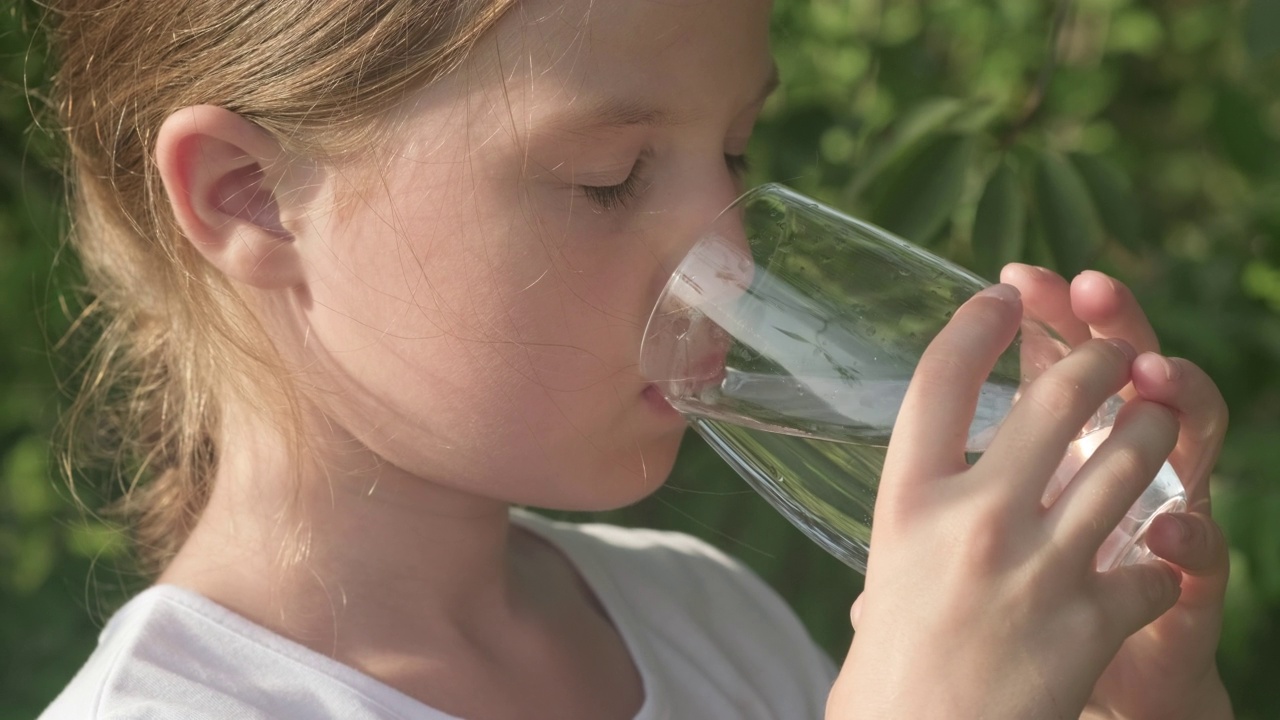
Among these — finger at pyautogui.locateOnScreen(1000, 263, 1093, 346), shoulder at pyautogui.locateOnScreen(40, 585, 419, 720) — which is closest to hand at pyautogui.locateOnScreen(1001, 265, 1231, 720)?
finger at pyautogui.locateOnScreen(1000, 263, 1093, 346)

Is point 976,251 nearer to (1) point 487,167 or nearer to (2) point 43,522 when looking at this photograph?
(1) point 487,167

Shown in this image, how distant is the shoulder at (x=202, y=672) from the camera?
0.97 m

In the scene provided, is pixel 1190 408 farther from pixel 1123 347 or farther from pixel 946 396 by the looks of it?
pixel 946 396

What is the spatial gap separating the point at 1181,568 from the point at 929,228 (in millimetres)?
480

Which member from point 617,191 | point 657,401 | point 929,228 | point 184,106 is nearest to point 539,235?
point 617,191

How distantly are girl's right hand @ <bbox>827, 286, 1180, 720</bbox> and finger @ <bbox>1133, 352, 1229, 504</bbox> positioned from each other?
5 centimetres

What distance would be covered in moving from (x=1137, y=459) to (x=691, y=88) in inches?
15.6

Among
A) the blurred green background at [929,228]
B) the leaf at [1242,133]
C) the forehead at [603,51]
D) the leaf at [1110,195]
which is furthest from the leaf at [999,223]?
the forehead at [603,51]

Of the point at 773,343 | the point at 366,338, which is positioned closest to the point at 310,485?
the point at 366,338

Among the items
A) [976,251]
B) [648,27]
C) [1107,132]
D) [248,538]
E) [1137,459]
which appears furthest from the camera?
[1107,132]

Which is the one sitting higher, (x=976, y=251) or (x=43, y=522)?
(x=976, y=251)

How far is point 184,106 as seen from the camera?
3.38ft

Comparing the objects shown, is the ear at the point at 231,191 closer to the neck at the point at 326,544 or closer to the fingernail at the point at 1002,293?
the neck at the point at 326,544

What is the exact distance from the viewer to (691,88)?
96 cm
